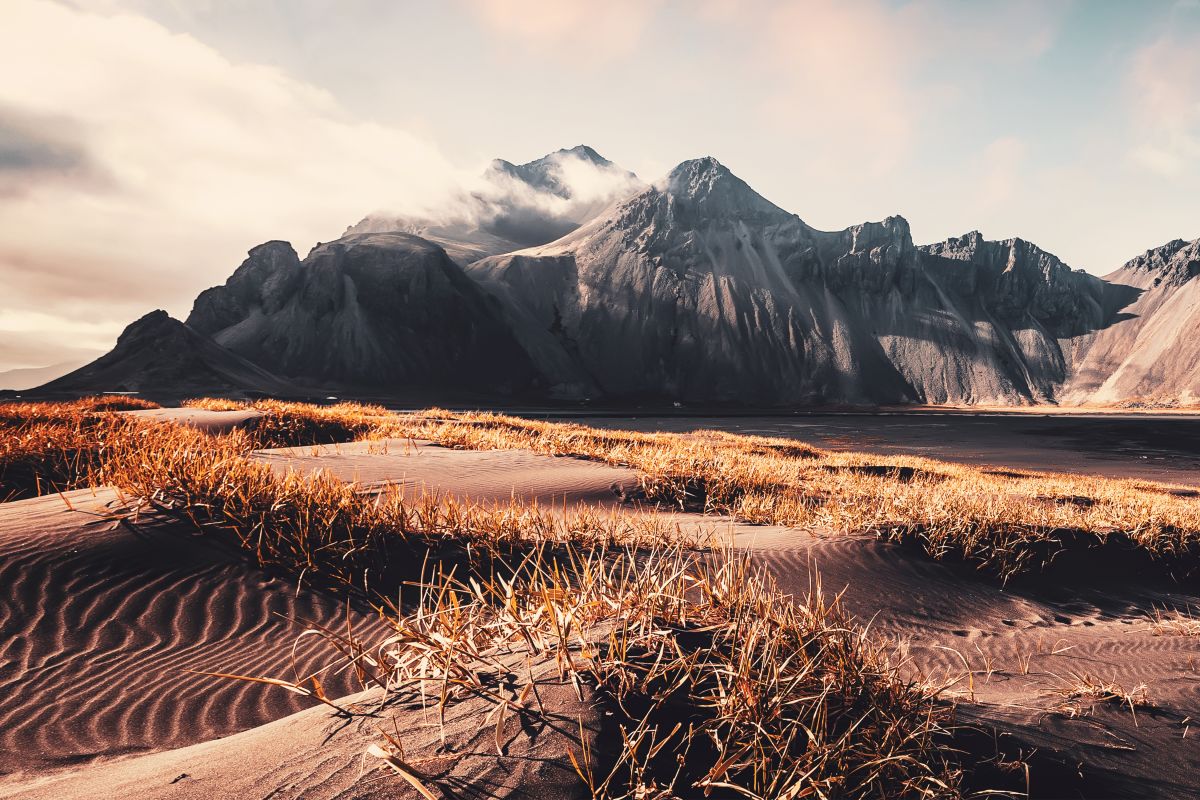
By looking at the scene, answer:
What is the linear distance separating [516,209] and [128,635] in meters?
176

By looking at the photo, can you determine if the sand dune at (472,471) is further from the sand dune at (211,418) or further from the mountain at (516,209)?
the mountain at (516,209)

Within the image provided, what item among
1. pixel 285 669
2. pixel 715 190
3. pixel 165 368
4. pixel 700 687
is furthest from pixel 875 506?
pixel 715 190

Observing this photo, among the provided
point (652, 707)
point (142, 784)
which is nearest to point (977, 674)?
point (652, 707)

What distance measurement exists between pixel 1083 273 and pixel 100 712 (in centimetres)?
20423

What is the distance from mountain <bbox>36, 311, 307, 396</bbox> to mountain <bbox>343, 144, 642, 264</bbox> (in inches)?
2610

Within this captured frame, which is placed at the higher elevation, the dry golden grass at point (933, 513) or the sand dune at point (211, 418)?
the sand dune at point (211, 418)

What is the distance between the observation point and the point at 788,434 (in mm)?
46750

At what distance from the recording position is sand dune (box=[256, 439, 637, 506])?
9570 millimetres

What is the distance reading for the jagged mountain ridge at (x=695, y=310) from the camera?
85500 millimetres

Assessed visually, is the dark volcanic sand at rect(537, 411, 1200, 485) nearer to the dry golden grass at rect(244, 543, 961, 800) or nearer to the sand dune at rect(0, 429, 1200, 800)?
the sand dune at rect(0, 429, 1200, 800)

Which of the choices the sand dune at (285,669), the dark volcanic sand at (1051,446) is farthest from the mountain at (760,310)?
the sand dune at (285,669)

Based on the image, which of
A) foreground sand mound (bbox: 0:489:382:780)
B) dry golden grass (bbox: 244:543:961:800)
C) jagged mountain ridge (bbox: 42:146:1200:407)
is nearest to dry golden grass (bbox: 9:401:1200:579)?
foreground sand mound (bbox: 0:489:382:780)

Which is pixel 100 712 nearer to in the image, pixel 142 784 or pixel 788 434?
pixel 142 784

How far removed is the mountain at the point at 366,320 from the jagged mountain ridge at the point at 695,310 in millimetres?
288
